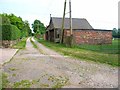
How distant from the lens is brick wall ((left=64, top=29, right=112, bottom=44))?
107ft

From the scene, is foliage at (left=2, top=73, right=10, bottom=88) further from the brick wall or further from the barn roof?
the barn roof

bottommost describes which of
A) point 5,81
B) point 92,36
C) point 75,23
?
point 5,81

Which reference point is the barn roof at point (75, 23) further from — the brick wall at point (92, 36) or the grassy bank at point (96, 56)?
the grassy bank at point (96, 56)

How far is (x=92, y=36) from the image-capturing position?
33469 millimetres

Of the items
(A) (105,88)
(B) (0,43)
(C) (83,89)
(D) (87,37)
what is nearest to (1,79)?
(C) (83,89)

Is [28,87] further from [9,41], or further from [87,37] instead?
[87,37]

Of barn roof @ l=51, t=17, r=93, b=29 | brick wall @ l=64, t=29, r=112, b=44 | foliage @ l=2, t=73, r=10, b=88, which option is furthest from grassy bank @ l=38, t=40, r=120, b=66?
barn roof @ l=51, t=17, r=93, b=29

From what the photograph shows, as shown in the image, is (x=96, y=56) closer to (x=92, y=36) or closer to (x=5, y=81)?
(x=5, y=81)

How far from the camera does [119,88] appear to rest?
6398mm

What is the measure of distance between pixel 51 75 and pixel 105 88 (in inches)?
91.8

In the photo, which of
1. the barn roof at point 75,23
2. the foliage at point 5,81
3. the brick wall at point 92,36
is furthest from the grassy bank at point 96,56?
the barn roof at point 75,23

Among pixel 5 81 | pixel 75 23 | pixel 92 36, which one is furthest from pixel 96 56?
pixel 75 23

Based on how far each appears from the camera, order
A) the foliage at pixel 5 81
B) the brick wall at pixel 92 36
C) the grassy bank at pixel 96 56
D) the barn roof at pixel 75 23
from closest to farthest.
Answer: the foliage at pixel 5 81 < the grassy bank at pixel 96 56 < the brick wall at pixel 92 36 < the barn roof at pixel 75 23

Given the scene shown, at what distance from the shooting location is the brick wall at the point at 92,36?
1289 inches
